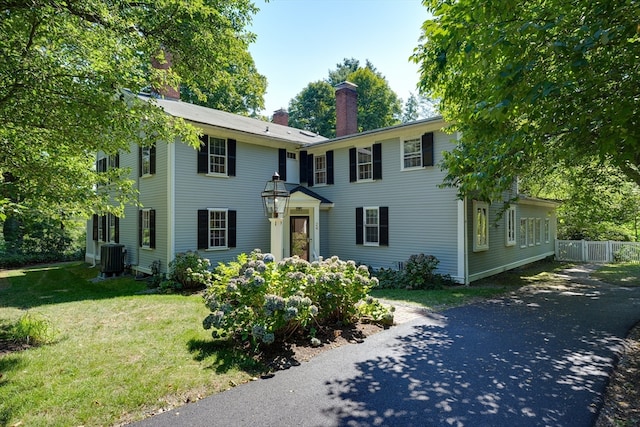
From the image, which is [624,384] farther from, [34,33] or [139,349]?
[34,33]

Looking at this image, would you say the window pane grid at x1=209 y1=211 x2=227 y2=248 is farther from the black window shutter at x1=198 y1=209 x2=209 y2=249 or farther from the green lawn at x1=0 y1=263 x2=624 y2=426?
the green lawn at x1=0 y1=263 x2=624 y2=426

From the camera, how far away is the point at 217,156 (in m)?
11.9

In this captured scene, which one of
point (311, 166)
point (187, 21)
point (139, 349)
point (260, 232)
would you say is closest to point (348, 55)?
point (311, 166)

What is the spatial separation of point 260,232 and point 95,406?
9.76 metres

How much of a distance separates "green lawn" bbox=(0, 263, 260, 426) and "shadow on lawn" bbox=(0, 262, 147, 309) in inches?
34.9

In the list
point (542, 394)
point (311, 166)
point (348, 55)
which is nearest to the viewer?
point (542, 394)

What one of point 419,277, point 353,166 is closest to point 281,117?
point 353,166

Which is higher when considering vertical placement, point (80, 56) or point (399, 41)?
point (399, 41)

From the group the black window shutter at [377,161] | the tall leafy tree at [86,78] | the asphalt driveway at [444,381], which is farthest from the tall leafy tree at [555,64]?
the black window shutter at [377,161]

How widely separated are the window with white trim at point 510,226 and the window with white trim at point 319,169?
762 cm

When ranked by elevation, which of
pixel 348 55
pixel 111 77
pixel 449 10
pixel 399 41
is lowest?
pixel 111 77

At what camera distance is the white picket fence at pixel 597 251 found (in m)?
17.1

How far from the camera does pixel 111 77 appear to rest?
15.3 ft

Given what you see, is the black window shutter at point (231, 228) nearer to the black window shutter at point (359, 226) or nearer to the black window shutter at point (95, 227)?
the black window shutter at point (359, 226)
